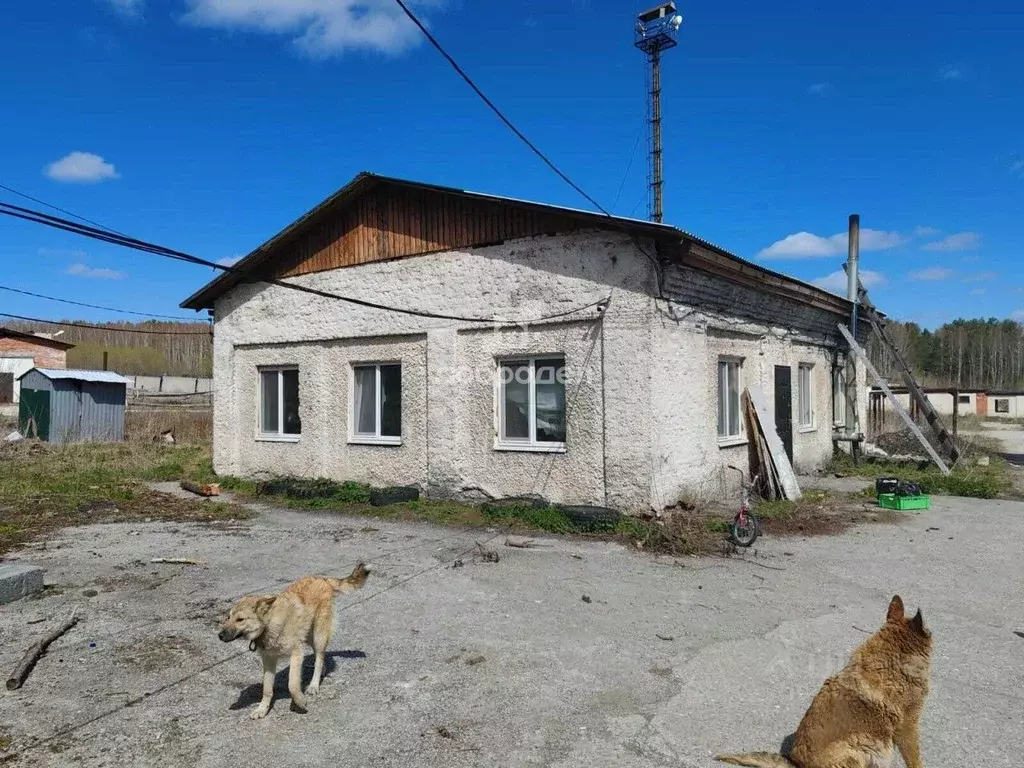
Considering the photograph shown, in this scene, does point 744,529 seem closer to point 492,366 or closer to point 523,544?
point 523,544

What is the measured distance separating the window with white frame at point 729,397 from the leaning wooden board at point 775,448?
288mm

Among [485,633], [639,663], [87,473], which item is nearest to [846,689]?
[639,663]

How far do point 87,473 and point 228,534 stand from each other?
8034mm

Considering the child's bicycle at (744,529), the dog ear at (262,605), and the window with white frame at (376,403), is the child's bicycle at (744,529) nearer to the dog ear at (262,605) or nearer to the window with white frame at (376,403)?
the dog ear at (262,605)

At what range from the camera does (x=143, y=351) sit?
76.6 m

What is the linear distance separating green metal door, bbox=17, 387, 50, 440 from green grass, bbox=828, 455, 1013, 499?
24.8 metres

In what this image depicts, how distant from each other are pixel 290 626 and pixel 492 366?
23.3 ft

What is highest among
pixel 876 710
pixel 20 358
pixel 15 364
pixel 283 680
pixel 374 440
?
pixel 20 358

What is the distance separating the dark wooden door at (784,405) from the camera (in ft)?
42.4

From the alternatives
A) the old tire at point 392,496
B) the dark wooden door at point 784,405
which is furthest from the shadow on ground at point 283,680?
the dark wooden door at point 784,405

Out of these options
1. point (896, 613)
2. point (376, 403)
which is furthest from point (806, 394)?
point (896, 613)

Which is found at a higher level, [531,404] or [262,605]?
[531,404]

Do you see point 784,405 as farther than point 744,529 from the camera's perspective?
Yes

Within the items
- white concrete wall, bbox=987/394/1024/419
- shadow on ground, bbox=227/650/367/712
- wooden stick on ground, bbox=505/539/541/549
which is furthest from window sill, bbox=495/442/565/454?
white concrete wall, bbox=987/394/1024/419
